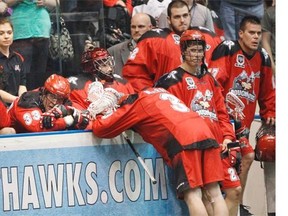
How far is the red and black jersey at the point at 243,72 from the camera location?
7.37 metres

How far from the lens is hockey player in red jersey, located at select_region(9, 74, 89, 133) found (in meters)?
6.26

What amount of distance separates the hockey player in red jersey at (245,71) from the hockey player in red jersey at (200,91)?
2.50 ft

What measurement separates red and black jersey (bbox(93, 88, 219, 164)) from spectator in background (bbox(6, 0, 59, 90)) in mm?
2286

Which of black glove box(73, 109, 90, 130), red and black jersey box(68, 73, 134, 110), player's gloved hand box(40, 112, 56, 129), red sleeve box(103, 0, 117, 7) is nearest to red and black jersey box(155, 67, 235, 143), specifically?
red and black jersey box(68, 73, 134, 110)

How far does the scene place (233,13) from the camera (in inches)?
380

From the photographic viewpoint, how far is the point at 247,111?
7492 mm

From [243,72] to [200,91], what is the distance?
A: 1.09m

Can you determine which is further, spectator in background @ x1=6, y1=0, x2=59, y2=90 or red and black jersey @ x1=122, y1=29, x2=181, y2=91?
spectator in background @ x1=6, y1=0, x2=59, y2=90

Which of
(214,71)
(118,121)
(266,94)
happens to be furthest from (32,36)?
(118,121)

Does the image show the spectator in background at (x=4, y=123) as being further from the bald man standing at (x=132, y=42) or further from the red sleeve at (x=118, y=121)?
the bald man standing at (x=132, y=42)

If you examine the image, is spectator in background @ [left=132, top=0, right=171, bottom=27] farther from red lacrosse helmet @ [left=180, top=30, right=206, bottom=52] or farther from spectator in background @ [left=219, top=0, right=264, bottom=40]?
red lacrosse helmet @ [left=180, top=30, right=206, bottom=52]

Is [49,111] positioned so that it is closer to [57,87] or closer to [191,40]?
[57,87]

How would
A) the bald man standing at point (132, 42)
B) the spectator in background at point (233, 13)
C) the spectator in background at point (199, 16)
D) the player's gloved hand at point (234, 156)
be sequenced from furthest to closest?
the spectator in background at point (233, 13), the spectator in background at point (199, 16), the bald man standing at point (132, 42), the player's gloved hand at point (234, 156)

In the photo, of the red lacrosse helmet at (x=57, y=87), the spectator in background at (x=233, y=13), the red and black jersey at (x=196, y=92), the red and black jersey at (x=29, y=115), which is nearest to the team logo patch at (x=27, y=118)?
the red and black jersey at (x=29, y=115)
